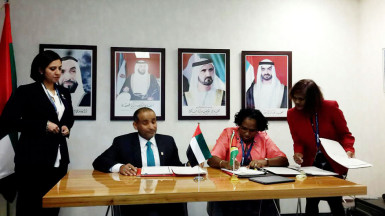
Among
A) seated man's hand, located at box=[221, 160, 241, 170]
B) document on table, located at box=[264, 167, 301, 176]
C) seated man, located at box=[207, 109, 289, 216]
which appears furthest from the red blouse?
seated man's hand, located at box=[221, 160, 241, 170]

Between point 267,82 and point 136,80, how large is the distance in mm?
1566

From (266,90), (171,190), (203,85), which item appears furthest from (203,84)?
(171,190)

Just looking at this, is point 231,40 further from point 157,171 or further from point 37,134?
point 37,134

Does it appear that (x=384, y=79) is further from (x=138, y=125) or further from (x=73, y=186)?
(x=73, y=186)

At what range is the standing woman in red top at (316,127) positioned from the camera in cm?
267

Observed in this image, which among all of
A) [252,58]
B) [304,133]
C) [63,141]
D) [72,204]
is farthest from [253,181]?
[252,58]

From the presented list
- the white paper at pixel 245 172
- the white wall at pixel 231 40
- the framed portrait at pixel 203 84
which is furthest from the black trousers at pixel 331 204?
the framed portrait at pixel 203 84

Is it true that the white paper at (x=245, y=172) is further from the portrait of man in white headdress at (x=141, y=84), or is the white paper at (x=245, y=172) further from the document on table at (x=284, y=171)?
the portrait of man in white headdress at (x=141, y=84)

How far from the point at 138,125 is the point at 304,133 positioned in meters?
1.39

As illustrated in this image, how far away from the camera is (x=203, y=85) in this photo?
3.84 m

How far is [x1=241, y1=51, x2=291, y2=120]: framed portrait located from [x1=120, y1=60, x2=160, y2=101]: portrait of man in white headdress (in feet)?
3.52

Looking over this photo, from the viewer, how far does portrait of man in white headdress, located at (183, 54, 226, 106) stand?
12.5 ft

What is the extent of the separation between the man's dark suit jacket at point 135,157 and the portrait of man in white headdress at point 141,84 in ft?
3.85

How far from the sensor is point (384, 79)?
371cm
